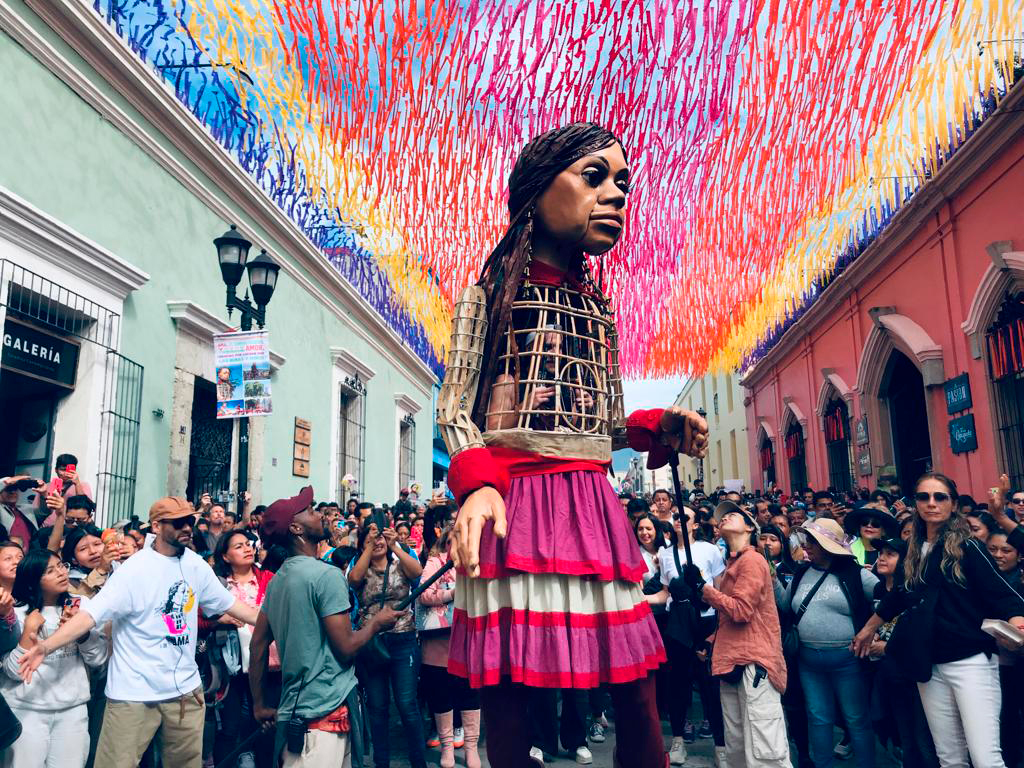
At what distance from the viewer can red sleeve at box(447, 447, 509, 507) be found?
2232mm

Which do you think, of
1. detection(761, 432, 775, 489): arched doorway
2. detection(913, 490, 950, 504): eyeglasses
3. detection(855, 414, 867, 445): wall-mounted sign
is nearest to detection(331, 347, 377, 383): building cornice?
detection(855, 414, 867, 445): wall-mounted sign

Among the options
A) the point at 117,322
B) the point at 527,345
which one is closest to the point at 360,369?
the point at 117,322

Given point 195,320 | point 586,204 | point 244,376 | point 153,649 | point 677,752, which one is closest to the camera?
point 586,204

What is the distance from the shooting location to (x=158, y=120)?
9375 millimetres

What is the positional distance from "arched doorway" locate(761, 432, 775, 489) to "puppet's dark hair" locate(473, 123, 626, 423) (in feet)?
81.0

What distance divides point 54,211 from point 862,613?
7.67 meters

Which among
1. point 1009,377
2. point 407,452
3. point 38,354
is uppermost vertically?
point 407,452

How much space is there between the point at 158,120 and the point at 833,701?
9.09m

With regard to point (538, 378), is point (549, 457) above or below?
below

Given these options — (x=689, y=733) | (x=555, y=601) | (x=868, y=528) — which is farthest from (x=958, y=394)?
(x=555, y=601)

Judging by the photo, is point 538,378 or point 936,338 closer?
point 538,378

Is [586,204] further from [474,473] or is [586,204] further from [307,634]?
[307,634]

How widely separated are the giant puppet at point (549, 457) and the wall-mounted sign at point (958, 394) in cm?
1060

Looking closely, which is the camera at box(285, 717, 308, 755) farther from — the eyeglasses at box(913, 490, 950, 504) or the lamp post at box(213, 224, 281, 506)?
the lamp post at box(213, 224, 281, 506)
